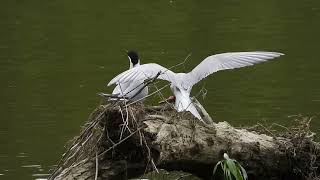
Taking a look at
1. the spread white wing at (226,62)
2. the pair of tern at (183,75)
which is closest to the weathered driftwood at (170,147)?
the pair of tern at (183,75)

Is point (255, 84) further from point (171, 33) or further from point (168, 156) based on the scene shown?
point (168, 156)

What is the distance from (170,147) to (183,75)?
3.45 feet

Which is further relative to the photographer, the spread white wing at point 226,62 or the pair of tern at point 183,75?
the spread white wing at point 226,62

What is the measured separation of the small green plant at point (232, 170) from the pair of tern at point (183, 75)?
0.55m

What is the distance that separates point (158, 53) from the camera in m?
15.9

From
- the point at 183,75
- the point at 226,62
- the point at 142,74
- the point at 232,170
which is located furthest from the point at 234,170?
the point at 226,62

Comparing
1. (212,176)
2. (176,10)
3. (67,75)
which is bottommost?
(212,176)

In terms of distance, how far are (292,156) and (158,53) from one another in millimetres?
7848

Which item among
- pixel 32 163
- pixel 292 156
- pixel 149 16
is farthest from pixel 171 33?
pixel 292 156

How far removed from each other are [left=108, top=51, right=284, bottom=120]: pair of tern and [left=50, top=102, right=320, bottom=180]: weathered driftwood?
0.21 metres

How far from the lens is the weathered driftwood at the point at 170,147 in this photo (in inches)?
305

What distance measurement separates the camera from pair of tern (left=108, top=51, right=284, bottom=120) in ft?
26.9

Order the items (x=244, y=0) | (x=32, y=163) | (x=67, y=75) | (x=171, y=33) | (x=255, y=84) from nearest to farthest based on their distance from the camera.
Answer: (x=32, y=163)
(x=255, y=84)
(x=67, y=75)
(x=171, y=33)
(x=244, y=0)

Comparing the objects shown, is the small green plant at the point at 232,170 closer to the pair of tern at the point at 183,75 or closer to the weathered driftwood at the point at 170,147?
the weathered driftwood at the point at 170,147
